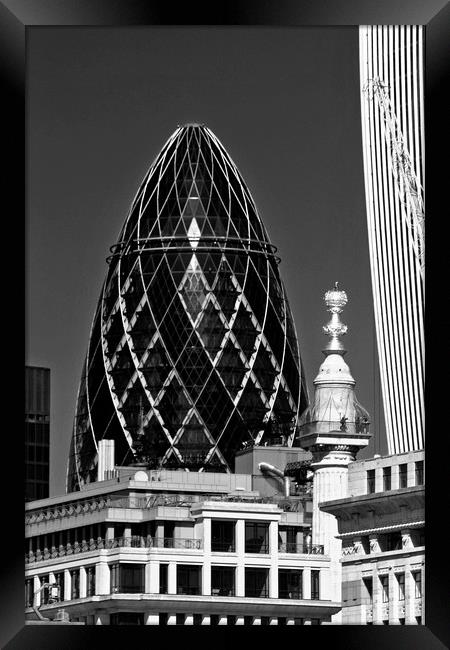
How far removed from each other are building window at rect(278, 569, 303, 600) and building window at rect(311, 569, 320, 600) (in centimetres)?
35

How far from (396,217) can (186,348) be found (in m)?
41.9

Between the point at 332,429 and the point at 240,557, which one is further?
the point at 332,429

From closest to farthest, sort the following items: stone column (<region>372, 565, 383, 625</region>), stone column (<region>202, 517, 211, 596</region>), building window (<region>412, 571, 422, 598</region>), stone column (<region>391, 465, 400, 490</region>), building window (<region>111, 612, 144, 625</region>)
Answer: building window (<region>412, 571, 422, 598</region>) < stone column (<region>372, 565, 383, 625</region>) < stone column (<region>391, 465, 400, 490</region>) < building window (<region>111, 612, 144, 625</region>) < stone column (<region>202, 517, 211, 596</region>)

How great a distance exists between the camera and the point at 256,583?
59625mm

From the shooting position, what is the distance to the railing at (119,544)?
200ft

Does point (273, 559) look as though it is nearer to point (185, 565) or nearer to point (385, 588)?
point (185, 565)

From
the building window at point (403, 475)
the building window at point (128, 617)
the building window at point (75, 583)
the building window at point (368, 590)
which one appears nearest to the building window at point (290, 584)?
the building window at point (128, 617)

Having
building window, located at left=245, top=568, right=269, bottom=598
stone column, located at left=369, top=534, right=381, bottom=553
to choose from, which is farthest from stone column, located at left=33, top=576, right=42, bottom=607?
stone column, located at left=369, top=534, right=381, bottom=553

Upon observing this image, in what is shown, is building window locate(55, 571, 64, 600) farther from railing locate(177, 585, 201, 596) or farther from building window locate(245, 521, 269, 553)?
building window locate(245, 521, 269, 553)

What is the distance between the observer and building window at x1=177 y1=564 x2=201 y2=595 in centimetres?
5906

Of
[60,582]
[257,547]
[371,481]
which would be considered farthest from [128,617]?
[371,481]
